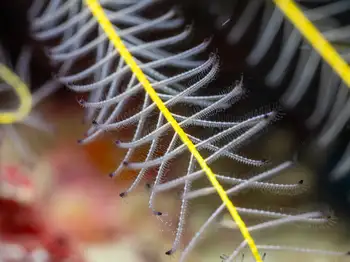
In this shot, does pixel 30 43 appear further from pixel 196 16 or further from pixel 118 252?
pixel 118 252

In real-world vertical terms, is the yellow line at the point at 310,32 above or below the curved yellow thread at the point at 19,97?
below

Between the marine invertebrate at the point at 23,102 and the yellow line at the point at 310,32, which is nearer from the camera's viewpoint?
the yellow line at the point at 310,32

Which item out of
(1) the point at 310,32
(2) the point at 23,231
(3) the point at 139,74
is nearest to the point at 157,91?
(3) the point at 139,74

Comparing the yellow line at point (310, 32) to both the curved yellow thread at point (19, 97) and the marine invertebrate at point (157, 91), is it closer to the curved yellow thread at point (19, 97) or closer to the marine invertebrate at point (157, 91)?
the marine invertebrate at point (157, 91)

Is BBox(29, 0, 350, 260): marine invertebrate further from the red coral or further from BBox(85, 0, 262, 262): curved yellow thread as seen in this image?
the red coral

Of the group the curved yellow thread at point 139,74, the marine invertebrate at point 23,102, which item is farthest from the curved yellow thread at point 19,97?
the curved yellow thread at point 139,74

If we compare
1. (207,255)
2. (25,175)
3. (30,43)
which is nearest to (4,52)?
(30,43)
